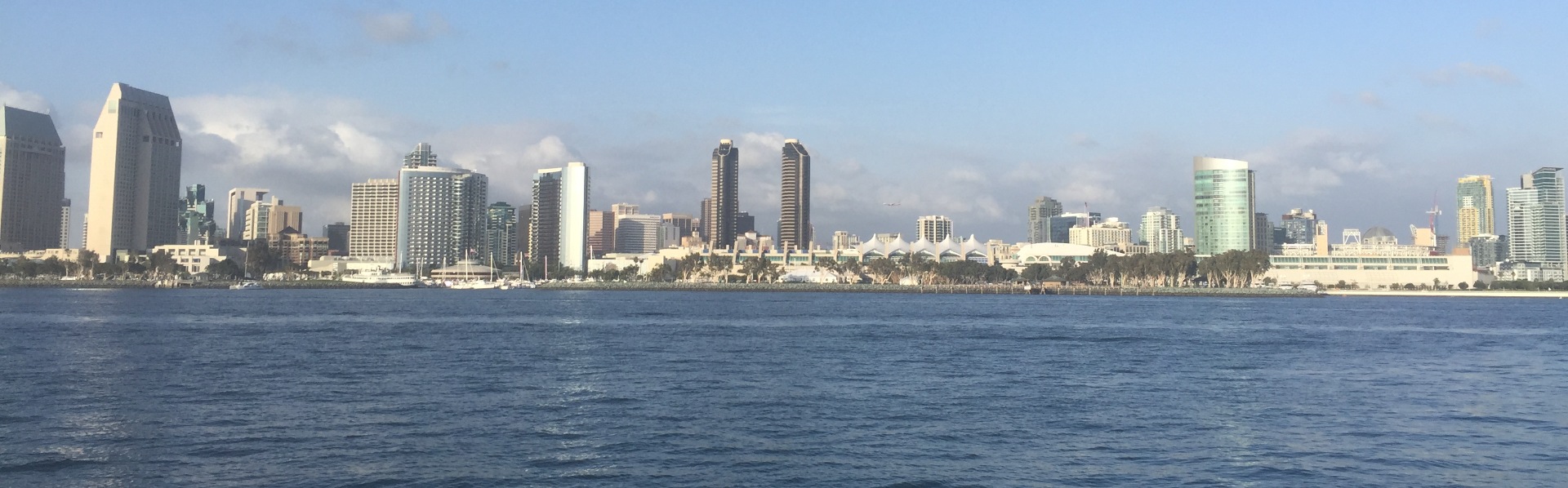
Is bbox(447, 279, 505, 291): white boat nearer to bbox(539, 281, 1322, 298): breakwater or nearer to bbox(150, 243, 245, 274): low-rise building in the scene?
bbox(539, 281, 1322, 298): breakwater

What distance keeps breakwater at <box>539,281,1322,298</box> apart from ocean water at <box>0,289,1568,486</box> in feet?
297

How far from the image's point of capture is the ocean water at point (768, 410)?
58.6 ft

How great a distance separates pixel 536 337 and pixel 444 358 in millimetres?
11385

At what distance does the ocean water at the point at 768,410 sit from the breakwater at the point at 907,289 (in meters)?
90.6

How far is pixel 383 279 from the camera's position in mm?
176625

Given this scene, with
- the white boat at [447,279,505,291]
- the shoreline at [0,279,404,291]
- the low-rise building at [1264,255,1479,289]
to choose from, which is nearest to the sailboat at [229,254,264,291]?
the shoreline at [0,279,404,291]

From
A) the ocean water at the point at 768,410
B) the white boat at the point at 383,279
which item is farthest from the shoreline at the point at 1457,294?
the white boat at the point at 383,279

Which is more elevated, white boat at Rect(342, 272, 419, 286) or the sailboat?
white boat at Rect(342, 272, 419, 286)

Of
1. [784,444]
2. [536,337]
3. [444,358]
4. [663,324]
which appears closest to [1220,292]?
[663,324]

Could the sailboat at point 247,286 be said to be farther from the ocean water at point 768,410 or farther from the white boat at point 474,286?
the ocean water at point 768,410

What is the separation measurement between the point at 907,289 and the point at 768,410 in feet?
427

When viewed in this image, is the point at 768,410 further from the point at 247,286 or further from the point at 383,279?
the point at 383,279

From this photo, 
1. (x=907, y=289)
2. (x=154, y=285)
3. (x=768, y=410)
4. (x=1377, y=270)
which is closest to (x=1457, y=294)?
(x=1377, y=270)

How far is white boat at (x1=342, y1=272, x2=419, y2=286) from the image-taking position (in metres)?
172
